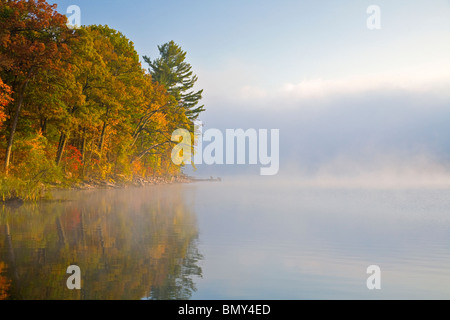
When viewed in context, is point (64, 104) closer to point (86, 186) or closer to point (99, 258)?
point (86, 186)

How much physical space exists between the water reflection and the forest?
1057cm

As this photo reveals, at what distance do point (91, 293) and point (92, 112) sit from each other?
30.5 meters

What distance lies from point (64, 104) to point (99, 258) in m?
23.7

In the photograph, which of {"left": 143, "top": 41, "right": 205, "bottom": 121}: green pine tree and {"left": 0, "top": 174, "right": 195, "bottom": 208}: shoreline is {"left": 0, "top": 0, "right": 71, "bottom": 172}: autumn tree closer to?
{"left": 0, "top": 174, "right": 195, "bottom": 208}: shoreline

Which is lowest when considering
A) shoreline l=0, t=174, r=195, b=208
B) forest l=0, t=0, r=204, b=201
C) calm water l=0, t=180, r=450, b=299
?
calm water l=0, t=180, r=450, b=299

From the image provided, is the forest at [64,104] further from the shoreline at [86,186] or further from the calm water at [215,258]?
the calm water at [215,258]

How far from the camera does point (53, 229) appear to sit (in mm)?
12664

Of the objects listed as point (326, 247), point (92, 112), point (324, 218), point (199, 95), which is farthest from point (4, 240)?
point (199, 95)

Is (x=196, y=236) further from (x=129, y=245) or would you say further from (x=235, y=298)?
(x=235, y=298)

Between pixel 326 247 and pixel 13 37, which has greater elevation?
pixel 13 37

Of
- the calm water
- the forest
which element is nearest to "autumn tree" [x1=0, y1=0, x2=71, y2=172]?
the forest

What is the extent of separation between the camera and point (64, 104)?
29000 mm

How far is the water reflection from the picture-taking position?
619cm

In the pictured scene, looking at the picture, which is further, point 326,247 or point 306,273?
point 326,247
